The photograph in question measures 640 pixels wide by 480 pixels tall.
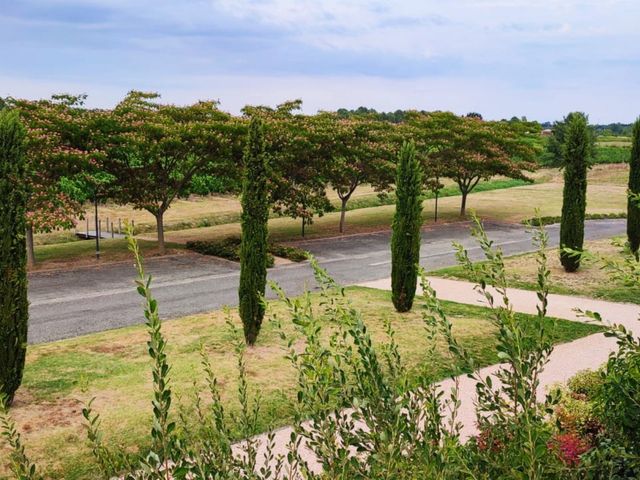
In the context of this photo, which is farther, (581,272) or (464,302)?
(581,272)

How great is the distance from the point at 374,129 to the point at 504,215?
41.8 ft

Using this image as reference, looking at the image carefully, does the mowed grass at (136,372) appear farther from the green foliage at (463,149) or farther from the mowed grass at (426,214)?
the green foliage at (463,149)

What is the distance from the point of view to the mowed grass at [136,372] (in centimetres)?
940

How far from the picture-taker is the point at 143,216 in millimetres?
40500

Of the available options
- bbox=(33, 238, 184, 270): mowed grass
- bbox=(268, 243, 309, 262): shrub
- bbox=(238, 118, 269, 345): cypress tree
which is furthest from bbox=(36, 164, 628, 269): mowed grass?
bbox=(238, 118, 269, 345): cypress tree

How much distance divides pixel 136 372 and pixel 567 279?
51.9ft

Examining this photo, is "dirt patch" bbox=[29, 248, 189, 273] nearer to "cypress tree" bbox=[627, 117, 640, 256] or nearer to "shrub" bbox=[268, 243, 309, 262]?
"shrub" bbox=[268, 243, 309, 262]

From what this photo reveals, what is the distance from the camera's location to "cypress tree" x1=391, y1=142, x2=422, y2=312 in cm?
1684

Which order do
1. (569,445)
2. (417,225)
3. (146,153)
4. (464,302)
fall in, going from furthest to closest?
1. (146,153)
2. (464,302)
3. (417,225)
4. (569,445)

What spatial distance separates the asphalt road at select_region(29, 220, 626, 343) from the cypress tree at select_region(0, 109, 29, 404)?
5181 mm

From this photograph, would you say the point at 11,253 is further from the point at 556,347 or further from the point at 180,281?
the point at 556,347

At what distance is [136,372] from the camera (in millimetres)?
12398

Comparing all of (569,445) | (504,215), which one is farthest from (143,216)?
(569,445)

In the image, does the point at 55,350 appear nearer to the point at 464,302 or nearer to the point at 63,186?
the point at 464,302
